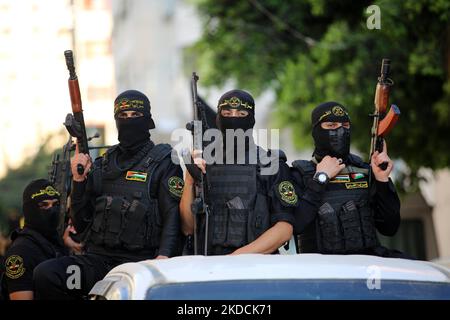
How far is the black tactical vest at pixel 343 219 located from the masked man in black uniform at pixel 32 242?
1.48m

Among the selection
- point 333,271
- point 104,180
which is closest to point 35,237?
point 104,180

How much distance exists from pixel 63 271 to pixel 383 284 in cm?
231

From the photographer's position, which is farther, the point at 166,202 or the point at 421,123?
the point at 421,123

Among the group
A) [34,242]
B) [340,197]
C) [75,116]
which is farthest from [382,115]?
[34,242]

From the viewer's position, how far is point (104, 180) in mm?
6574

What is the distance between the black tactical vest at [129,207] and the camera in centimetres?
636

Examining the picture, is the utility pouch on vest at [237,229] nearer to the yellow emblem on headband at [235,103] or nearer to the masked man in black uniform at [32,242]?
the yellow emblem on headband at [235,103]

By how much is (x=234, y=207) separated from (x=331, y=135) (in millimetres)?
733

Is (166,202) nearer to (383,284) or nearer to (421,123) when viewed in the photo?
(383,284)

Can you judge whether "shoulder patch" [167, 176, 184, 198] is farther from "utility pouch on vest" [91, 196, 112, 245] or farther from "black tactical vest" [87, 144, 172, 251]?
"utility pouch on vest" [91, 196, 112, 245]

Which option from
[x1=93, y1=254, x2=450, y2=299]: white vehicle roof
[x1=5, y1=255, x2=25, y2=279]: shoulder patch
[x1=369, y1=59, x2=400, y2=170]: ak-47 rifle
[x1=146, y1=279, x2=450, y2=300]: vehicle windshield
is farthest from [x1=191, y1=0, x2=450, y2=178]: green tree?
[x1=146, y1=279, x2=450, y2=300]: vehicle windshield

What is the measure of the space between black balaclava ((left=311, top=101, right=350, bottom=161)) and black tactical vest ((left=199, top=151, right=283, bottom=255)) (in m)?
0.44

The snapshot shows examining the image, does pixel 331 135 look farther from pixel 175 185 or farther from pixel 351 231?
pixel 175 185

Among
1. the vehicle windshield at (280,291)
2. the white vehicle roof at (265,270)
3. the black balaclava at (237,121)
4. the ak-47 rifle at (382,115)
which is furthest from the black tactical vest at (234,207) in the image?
the vehicle windshield at (280,291)
